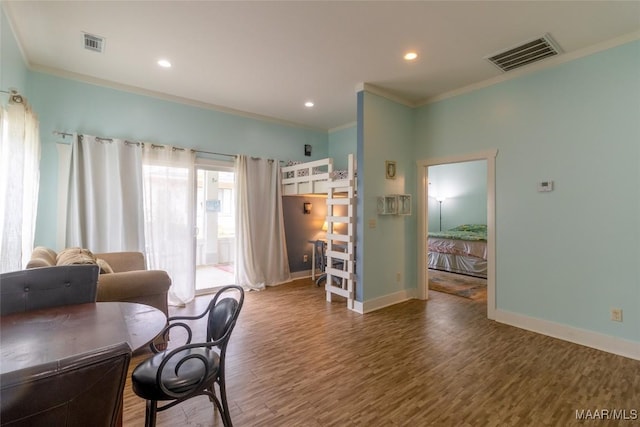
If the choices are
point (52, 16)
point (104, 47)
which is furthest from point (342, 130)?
point (52, 16)

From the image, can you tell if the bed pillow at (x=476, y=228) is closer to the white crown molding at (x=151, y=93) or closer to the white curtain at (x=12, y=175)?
the white crown molding at (x=151, y=93)

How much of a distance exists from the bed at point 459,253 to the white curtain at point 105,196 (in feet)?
16.0

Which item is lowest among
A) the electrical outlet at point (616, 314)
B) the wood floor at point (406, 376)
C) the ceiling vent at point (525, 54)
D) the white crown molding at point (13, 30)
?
the wood floor at point (406, 376)

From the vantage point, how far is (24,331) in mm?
1248

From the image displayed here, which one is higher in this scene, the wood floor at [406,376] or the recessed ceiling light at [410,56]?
the recessed ceiling light at [410,56]

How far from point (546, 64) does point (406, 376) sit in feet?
11.6

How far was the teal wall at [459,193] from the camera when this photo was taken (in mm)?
7480

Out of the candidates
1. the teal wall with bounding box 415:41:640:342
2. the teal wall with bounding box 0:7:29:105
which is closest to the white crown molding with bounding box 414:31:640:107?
the teal wall with bounding box 415:41:640:342

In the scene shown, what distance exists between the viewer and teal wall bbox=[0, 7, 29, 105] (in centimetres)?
230

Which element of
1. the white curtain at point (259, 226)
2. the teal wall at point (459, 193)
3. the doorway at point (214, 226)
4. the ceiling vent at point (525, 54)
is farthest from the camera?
the teal wall at point (459, 193)

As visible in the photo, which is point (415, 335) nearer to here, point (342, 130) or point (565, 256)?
point (565, 256)

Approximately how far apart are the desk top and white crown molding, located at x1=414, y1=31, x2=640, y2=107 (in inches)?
166

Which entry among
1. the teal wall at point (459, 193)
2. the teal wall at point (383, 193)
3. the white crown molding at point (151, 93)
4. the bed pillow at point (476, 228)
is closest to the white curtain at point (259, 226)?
Result: the white crown molding at point (151, 93)

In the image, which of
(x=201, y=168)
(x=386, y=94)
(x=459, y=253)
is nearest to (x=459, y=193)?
(x=459, y=253)
